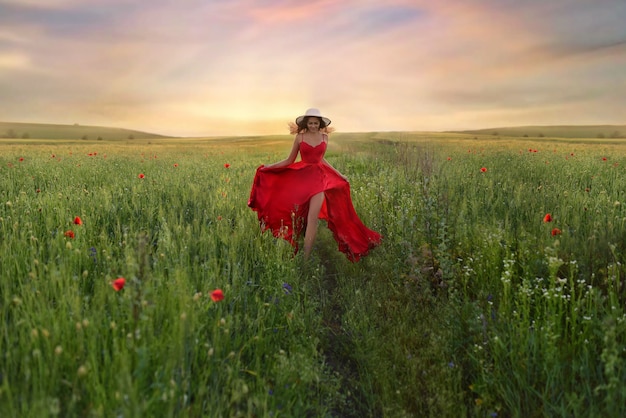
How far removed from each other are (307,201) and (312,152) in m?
0.62

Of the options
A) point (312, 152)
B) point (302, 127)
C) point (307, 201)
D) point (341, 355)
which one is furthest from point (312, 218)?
point (341, 355)

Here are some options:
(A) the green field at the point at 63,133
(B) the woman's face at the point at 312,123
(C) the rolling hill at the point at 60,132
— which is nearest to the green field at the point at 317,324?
(B) the woman's face at the point at 312,123

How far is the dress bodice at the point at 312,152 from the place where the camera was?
19.5ft

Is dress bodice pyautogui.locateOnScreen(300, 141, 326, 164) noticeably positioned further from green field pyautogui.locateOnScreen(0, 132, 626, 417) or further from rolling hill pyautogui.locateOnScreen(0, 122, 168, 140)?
rolling hill pyautogui.locateOnScreen(0, 122, 168, 140)

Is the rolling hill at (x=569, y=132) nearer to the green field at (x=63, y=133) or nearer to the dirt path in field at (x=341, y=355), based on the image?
the green field at (x=63, y=133)

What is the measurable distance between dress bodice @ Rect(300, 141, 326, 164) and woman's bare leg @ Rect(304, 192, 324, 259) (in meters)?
0.47

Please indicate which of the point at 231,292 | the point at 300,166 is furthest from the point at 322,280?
the point at 231,292

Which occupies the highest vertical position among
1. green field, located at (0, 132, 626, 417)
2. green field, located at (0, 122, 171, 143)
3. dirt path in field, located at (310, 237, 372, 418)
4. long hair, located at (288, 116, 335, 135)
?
green field, located at (0, 122, 171, 143)

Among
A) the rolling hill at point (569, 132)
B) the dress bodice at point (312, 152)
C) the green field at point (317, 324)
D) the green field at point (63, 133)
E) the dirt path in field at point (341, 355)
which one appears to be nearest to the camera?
the green field at point (317, 324)

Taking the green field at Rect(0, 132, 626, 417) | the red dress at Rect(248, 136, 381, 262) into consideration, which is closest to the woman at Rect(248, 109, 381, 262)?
the red dress at Rect(248, 136, 381, 262)

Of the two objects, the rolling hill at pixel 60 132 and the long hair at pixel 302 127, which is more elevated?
the rolling hill at pixel 60 132

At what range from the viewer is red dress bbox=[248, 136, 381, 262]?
19.6ft

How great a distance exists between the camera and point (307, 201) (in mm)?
6047

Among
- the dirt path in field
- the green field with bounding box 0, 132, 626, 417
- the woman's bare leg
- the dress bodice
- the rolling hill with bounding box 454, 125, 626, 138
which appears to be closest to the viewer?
the green field with bounding box 0, 132, 626, 417
